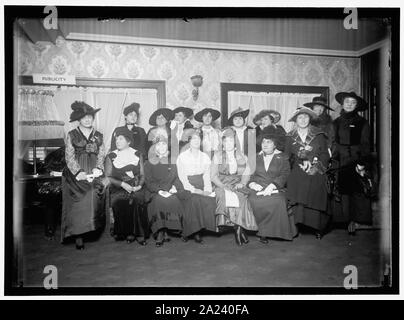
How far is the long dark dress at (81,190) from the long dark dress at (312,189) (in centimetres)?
182

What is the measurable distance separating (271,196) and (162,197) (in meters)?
1.04

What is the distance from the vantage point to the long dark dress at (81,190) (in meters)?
3.22

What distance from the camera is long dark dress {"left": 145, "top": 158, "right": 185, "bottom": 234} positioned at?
10.8 ft

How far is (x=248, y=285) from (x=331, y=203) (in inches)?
47.6

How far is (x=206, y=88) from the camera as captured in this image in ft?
11.9

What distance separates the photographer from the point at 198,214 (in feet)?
10.9

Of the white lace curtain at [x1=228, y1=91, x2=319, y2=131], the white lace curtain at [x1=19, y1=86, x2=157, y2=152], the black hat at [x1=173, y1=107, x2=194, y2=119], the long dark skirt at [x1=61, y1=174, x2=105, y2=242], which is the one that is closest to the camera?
the long dark skirt at [x1=61, y1=174, x2=105, y2=242]

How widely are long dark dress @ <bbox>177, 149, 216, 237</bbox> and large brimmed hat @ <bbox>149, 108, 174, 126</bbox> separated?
39cm

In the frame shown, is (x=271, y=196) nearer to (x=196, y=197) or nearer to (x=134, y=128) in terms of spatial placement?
(x=196, y=197)

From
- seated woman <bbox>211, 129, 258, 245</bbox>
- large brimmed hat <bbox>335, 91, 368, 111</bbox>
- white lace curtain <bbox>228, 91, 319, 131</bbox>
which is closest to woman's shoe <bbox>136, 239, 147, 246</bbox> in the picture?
seated woman <bbox>211, 129, 258, 245</bbox>

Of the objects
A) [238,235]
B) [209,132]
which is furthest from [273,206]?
[209,132]

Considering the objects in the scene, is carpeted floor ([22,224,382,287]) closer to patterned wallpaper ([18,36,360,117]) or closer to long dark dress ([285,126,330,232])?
long dark dress ([285,126,330,232])

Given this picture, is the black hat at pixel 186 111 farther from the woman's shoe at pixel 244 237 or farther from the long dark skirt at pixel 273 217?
the woman's shoe at pixel 244 237

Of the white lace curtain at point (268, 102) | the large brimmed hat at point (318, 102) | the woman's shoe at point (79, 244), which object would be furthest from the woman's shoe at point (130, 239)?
the large brimmed hat at point (318, 102)
